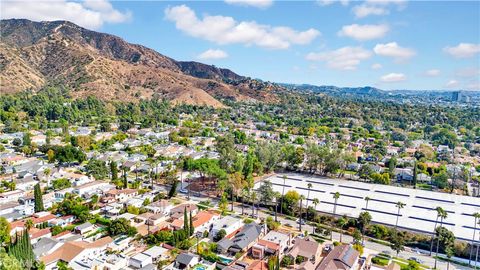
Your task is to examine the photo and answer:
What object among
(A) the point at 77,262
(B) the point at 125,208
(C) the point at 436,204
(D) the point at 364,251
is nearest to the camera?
(A) the point at 77,262

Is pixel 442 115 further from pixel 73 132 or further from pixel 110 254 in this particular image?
pixel 110 254

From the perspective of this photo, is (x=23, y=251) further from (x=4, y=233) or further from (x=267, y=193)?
(x=267, y=193)

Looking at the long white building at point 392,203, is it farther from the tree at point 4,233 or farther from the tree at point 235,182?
the tree at point 4,233

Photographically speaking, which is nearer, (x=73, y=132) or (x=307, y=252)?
(x=307, y=252)

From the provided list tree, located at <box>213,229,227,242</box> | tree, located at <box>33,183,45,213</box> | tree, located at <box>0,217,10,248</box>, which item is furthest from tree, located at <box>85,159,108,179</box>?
tree, located at <box>213,229,227,242</box>

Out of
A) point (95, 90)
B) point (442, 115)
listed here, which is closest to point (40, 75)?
point (95, 90)

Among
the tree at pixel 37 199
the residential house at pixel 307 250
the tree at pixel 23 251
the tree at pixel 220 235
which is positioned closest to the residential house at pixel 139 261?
the tree at pixel 220 235
